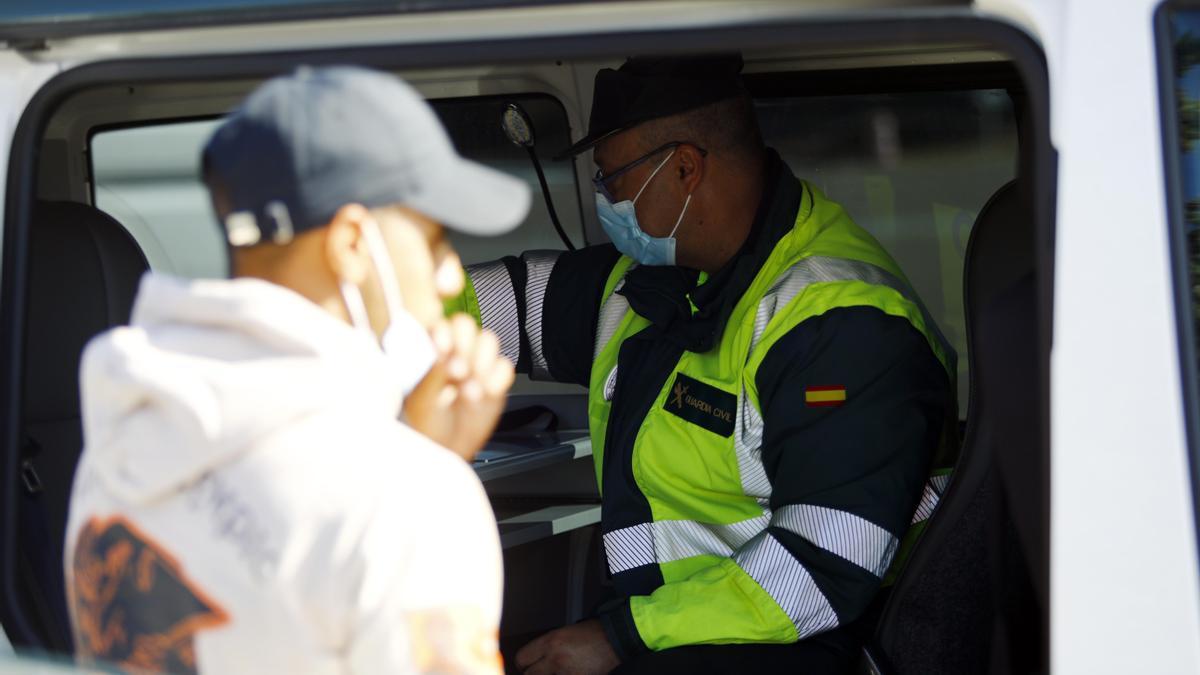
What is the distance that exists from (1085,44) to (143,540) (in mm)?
934

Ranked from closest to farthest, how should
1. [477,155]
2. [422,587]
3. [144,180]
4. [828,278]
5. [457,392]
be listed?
[422,587] < [457,392] < [828,278] < [477,155] < [144,180]

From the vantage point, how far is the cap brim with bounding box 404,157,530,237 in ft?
3.66

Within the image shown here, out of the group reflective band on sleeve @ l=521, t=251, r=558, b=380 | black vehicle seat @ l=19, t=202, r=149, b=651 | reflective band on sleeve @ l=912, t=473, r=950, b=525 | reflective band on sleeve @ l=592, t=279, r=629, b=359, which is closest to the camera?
black vehicle seat @ l=19, t=202, r=149, b=651

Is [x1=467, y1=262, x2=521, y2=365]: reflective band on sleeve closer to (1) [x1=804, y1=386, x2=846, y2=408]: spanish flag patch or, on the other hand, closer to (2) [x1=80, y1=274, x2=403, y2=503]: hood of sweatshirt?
(1) [x1=804, y1=386, x2=846, y2=408]: spanish flag patch

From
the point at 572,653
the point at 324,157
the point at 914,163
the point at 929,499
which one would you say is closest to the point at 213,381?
the point at 324,157

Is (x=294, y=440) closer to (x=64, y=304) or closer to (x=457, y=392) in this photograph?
(x=457, y=392)

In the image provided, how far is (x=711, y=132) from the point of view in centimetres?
234

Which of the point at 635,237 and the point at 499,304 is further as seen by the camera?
the point at 499,304

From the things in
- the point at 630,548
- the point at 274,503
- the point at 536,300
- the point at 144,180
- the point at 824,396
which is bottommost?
the point at 630,548

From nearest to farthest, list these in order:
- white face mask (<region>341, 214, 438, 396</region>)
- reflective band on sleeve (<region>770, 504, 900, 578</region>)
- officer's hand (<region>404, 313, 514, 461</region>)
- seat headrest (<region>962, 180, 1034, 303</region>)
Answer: white face mask (<region>341, 214, 438, 396</region>), officer's hand (<region>404, 313, 514, 461</region>), seat headrest (<region>962, 180, 1034, 303</region>), reflective band on sleeve (<region>770, 504, 900, 578</region>)

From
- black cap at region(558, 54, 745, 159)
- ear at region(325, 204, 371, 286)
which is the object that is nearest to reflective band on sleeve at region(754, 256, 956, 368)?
black cap at region(558, 54, 745, 159)

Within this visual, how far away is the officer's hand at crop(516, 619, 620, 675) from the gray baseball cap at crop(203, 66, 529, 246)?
1077 millimetres

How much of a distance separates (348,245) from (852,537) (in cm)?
108

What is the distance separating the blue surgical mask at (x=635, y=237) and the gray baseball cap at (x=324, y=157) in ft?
3.94
